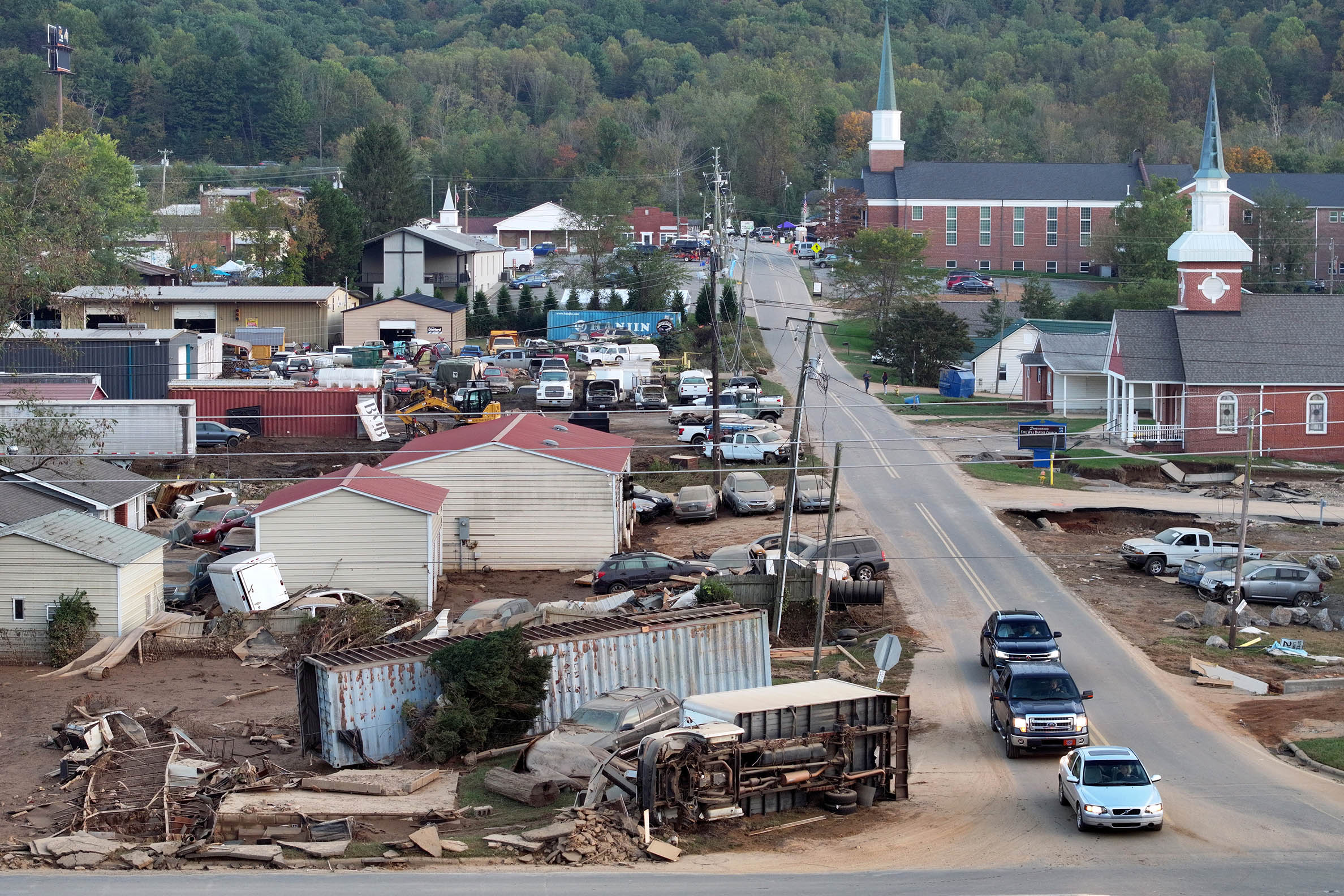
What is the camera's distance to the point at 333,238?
317 feet

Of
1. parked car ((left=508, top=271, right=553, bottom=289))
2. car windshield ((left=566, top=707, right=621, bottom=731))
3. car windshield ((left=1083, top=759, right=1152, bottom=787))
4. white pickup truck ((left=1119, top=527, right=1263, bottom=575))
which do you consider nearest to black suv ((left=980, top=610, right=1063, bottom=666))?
car windshield ((left=1083, top=759, right=1152, bottom=787))

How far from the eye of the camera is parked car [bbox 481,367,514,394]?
6259 centimetres

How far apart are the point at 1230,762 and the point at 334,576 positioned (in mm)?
20054

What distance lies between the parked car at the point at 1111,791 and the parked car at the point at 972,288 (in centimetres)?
7672

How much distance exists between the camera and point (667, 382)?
211ft

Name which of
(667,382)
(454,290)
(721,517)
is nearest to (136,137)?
(454,290)

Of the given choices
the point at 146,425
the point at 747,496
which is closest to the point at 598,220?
the point at 146,425

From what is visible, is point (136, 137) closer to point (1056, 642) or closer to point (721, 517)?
point (721, 517)

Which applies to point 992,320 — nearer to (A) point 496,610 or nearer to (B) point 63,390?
(B) point 63,390

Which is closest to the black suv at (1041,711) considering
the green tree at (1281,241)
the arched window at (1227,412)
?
the arched window at (1227,412)

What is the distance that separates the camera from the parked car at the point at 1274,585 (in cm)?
3300

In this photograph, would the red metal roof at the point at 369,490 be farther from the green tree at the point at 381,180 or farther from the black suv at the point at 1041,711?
the green tree at the point at 381,180

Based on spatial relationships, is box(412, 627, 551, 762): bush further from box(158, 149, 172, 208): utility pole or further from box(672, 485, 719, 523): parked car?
box(158, 149, 172, 208): utility pole

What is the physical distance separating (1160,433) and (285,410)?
31157 millimetres
